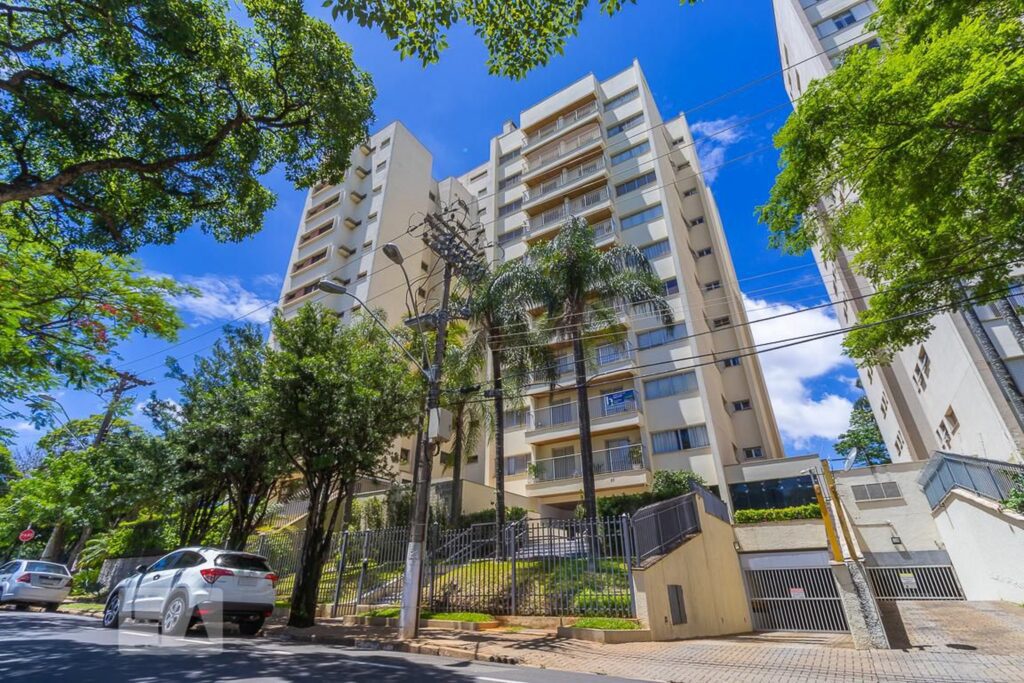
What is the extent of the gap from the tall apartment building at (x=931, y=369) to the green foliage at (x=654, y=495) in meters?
10.3

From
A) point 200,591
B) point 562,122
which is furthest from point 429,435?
point 562,122

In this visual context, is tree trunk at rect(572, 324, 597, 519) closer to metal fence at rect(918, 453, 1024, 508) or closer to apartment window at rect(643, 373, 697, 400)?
apartment window at rect(643, 373, 697, 400)

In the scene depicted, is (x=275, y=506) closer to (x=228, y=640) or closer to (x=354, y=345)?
(x=354, y=345)

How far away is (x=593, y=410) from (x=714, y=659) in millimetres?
19128

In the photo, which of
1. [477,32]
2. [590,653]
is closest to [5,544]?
[590,653]

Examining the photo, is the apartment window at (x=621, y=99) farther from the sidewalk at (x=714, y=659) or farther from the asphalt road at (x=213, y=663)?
the asphalt road at (x=213, y=663)

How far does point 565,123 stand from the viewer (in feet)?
120

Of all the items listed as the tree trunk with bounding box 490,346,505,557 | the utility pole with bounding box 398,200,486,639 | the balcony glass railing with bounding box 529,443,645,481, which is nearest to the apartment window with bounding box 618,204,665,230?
the balcony glass railing with bounding box 529,443,645,481

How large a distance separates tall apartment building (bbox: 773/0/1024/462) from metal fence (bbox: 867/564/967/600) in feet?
16.9

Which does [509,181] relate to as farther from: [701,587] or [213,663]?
[213,663]

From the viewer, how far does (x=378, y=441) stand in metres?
12.4

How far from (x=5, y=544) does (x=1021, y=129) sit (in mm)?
45766

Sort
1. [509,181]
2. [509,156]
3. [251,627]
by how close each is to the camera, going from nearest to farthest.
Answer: [251,627] < [509,181] < [509,156]

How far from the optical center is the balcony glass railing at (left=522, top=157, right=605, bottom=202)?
108 ft
